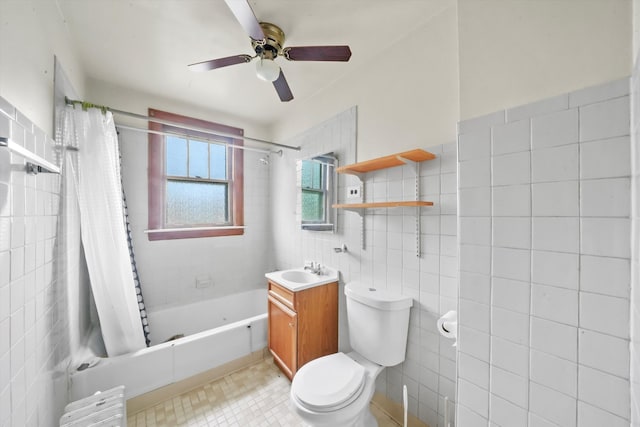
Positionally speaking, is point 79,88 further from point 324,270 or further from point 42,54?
point 324,270

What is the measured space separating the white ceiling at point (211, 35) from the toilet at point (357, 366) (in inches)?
64.7

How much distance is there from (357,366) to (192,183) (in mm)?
2349

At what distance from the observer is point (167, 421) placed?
4.93 feet

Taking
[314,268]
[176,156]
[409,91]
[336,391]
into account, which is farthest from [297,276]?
[176,156]

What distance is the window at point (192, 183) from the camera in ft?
7.57

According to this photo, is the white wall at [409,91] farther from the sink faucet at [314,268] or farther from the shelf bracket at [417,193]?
the sink faucet at [314,268]

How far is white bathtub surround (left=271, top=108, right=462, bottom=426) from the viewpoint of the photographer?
4.24 ft

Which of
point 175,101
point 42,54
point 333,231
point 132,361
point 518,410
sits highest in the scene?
point 175,101

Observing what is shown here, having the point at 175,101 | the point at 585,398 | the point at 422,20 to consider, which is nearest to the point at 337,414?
the point at 585,398

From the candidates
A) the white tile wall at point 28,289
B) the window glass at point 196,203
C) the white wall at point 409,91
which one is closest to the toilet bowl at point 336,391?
the white tile wall at point 28,289

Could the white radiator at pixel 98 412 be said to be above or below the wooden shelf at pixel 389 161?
below

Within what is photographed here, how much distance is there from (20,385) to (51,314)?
0.40 meters

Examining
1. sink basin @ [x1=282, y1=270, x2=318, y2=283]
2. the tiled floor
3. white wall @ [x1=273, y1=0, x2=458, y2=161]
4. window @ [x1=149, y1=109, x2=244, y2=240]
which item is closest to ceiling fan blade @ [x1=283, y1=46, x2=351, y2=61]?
white wall @ [x1=273, y1=0, x2=458, y2=161]

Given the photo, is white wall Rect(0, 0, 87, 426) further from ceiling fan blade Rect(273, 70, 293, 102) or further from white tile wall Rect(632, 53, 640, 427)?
white tile wall Rect(632, 53, 640, 427)
